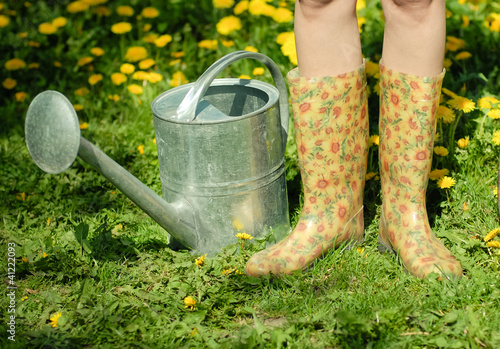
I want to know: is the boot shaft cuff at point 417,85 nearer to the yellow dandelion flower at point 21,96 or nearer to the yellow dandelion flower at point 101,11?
the yellow dandelion flower at point 21,96

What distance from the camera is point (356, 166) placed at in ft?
6.01

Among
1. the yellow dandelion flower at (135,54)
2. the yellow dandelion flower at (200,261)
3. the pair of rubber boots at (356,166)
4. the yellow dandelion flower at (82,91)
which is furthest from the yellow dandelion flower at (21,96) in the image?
the pair of rubber boots at (356,166)

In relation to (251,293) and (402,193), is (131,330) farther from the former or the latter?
(402,193)

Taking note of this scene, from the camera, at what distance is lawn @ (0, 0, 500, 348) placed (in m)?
1.57

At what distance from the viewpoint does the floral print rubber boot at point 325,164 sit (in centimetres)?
171

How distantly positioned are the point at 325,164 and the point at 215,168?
0.36 meters

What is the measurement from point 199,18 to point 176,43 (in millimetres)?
330

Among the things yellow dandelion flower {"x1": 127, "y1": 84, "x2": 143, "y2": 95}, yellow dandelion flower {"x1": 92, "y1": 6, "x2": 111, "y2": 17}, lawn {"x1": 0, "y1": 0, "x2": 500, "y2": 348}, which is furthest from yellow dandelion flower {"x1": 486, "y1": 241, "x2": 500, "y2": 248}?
yellow dandelion flower {"x1": 92, "y1": 6, "x2": 111, "y2": 17}

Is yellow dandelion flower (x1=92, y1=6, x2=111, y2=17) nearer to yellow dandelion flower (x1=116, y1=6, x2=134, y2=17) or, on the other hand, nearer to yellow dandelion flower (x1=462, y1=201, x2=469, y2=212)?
yellow dandelion flower (x1=116, y1=6, x2=134, y2=17)

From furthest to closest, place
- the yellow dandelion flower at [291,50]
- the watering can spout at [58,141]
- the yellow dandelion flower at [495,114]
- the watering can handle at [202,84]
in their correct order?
the yellow dandelion flower at [291,50], the yellow dandelion flower at [495,114], the watering can handle at [202,84], the watering can spout at [58,141]

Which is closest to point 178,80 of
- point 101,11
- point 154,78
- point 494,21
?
point 154,78

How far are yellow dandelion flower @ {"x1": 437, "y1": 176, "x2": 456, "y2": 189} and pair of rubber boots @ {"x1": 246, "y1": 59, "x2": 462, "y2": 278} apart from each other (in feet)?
0.94

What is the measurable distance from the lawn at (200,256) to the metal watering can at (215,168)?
0.10m

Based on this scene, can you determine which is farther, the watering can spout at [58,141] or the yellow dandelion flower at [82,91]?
the yellow dandelion flower at [82,91]
